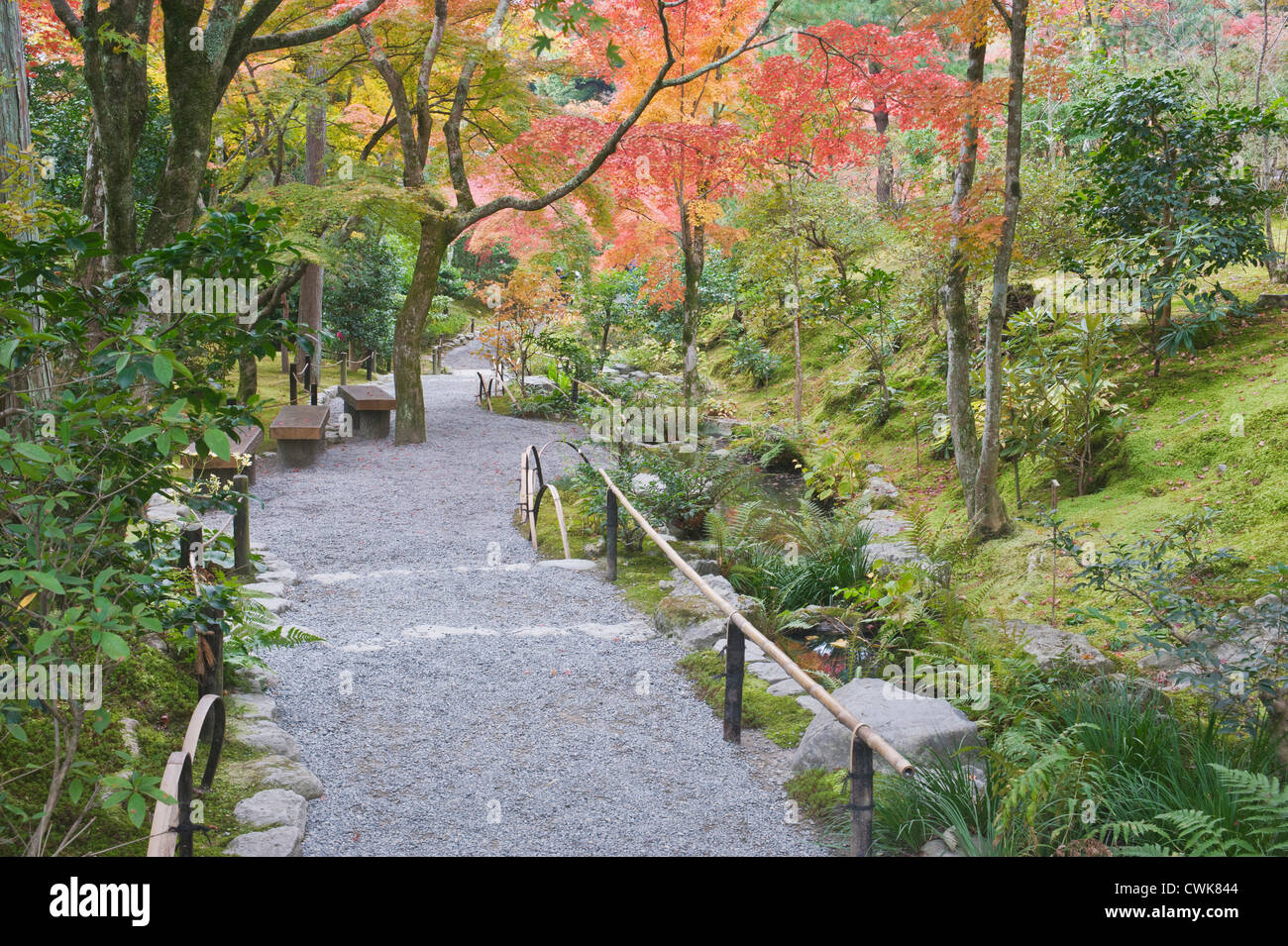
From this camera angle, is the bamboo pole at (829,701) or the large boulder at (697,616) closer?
the bamboo pole at (829,701)

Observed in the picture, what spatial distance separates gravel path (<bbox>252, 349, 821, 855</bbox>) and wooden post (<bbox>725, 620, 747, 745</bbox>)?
0.08 m

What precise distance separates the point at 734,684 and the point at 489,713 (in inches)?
47.1

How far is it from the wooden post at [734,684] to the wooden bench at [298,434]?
7456 mm

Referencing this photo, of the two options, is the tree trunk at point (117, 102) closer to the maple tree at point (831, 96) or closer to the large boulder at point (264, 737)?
the large boulder at point (264, 737)

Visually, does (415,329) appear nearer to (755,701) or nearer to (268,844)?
(755,701)

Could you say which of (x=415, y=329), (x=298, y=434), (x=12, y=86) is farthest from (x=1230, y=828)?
(x=415, y=329)

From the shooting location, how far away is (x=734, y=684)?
4.11 metres

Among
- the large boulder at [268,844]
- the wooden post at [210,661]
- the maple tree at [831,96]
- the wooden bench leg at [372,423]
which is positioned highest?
the maple tree at [831,96]

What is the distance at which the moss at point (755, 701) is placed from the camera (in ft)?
13.8

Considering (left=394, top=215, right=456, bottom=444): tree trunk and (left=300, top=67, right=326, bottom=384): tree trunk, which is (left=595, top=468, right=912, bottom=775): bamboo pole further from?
(left=300, top=67, right=326, bottom=384): tree trunk

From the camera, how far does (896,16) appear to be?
16406 mm

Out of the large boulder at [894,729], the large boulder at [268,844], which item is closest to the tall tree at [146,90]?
the large boulder at [268,844]

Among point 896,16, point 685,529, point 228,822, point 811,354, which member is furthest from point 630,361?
point 228,822

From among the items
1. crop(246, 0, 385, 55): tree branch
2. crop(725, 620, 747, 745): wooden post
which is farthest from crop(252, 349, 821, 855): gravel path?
crop(246, 0, 385, 55): tree branch
